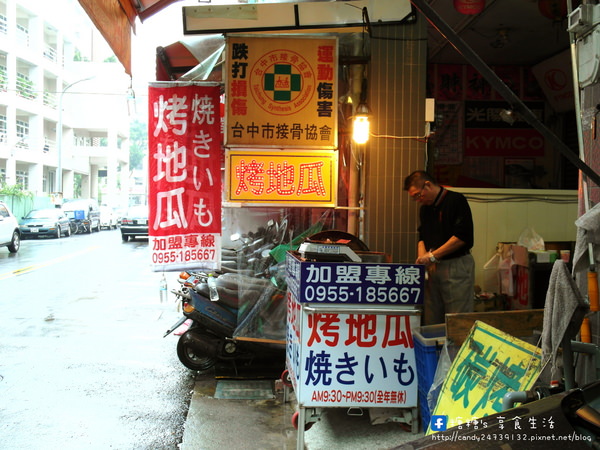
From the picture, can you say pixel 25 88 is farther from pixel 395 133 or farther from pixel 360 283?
pixel 360 283

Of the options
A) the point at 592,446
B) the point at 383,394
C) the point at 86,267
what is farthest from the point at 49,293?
the point at 592,446

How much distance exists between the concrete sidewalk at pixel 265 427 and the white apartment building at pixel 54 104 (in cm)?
2252

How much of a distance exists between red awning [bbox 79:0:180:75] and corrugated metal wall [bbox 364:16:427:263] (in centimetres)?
279

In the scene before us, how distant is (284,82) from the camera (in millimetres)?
5805

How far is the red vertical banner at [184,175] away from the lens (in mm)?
5668

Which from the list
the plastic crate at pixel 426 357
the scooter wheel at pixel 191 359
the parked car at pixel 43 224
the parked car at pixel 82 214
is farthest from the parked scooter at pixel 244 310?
the parked car at pixel 82 214

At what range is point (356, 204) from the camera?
621 cm

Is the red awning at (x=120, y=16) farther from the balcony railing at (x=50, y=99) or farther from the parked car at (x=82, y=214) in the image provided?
the balcony railing at (x=50, y=99)

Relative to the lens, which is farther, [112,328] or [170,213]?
[112,328]

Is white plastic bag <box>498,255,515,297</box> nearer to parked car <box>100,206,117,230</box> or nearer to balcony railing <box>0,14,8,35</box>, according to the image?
balcony railing <box>0,14,8,35</box>

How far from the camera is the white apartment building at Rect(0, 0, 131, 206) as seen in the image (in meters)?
31.3

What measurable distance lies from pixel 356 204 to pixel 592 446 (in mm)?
4374

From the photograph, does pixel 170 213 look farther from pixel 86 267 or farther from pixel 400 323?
Result: pixel 86 267

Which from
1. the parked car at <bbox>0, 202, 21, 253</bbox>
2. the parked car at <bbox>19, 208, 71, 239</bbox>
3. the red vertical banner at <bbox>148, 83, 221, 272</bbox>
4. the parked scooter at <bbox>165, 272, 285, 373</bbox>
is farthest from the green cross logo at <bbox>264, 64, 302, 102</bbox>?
the parked car at <bbox>19, 208, 71, 239</bbox>
